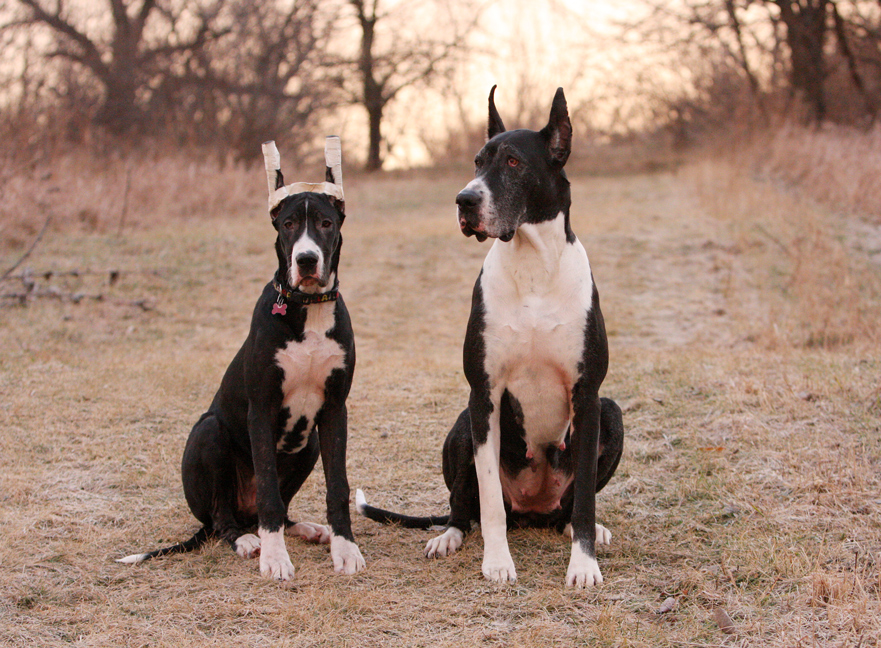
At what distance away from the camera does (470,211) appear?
3.24m

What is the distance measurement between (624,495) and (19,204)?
8.85 m

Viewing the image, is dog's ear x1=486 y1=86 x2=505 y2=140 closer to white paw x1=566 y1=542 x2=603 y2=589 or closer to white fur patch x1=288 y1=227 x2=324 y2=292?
white fur patch x1=288 y1=227 x2=324 y2=292

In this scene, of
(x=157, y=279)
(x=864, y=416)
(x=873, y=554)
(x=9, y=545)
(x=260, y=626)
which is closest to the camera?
(x=260, y=626)

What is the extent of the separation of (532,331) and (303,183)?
3.88 ft

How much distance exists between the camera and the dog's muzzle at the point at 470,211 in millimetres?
3225

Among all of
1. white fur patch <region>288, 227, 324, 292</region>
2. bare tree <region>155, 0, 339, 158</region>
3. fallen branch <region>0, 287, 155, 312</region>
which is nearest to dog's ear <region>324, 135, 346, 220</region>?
white fur patch <region>288, 227, 324, 292</region>

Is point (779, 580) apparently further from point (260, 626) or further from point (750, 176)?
point (750, 176)

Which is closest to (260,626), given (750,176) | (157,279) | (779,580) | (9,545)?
(9,545)

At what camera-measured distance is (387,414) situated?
5848 mm

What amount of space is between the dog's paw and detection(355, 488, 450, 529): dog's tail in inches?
24.4

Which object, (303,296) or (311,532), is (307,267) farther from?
(311,532)

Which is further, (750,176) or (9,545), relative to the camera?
(750,176)

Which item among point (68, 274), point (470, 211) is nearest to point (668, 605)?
point (470, 211)

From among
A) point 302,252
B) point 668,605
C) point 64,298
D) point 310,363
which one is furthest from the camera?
point 64,298
